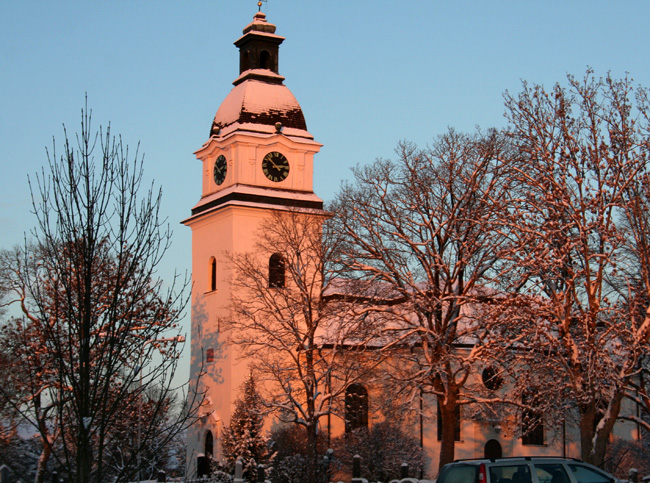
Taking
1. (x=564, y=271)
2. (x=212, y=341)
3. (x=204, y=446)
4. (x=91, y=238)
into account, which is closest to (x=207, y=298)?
(x=212, y=341)

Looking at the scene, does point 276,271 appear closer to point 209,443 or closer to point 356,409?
point 356,409

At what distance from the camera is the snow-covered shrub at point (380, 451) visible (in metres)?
43.3

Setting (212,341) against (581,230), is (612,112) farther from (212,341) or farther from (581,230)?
(212,341)

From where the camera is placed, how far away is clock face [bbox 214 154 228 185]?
51.4m

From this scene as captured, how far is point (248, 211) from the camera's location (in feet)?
162

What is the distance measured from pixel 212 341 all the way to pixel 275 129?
11.5m

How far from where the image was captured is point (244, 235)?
49.2 meters

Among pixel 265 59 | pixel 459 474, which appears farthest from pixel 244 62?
pixel 459 474

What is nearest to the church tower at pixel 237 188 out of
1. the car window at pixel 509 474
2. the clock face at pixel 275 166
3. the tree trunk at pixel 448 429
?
the clock face at pixel 275 166

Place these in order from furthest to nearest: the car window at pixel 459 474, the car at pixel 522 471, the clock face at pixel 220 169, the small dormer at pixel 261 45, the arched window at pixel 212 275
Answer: the small dormer at pixel 261 45 < the clock face at pixel 220 169 < the arched window at pixel 212 275 < the car window at pixel 459 474 < the car at pixel 522 471

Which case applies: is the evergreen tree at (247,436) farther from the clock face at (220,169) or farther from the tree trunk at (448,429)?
the clock face at (220,169)

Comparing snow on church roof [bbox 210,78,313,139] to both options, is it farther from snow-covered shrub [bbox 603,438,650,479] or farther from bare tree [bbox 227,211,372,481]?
snow-covered shrub [bbox 603,438,650,479]

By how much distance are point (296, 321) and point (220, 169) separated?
38.4ft

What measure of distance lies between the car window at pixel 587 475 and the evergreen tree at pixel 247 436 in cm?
2542
